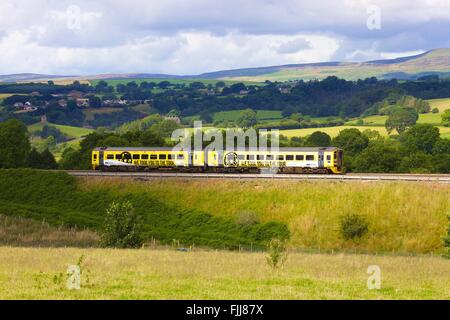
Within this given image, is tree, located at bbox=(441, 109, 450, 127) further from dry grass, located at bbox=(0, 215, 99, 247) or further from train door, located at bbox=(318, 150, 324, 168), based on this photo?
dry grass, located at bbox=(0, 215, 99, 247)

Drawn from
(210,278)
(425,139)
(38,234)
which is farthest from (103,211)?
(425,139)

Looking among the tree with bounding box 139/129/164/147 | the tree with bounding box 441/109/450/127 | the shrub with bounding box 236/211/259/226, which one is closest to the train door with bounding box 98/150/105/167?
the shrub with bounding box 236/211/259/226

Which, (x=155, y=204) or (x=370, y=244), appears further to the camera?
(x=155, y=204)

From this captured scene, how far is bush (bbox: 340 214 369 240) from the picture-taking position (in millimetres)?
57812

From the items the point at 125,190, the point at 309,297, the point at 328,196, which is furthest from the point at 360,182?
the point at 309,297

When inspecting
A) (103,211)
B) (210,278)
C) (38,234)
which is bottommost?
(103,211)

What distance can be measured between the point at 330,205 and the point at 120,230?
2065cm

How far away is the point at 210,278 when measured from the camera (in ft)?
91.3

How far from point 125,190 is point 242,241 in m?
17.8

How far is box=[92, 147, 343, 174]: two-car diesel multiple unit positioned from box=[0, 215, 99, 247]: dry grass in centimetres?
1863

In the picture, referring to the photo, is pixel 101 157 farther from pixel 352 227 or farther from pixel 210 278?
pixel 210 278

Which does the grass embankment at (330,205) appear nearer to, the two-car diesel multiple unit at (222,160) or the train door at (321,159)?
the two-car diesel multiple unit at (222,160)

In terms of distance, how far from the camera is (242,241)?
58188 mm
